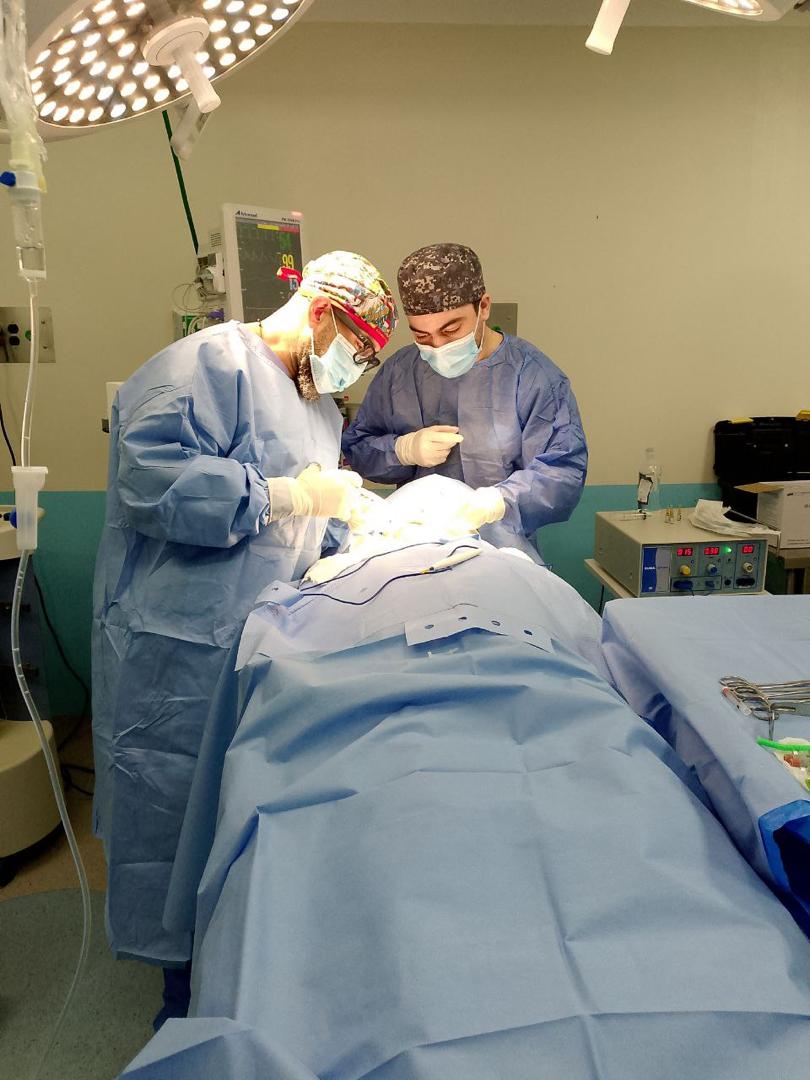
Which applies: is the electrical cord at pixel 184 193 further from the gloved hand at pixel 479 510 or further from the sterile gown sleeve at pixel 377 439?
the gloved hand at pixel 479 510

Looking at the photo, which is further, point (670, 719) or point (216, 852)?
point (670, 719)

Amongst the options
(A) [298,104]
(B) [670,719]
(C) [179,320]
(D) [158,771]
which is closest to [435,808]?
(B) [670,719]

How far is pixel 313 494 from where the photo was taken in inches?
64.7

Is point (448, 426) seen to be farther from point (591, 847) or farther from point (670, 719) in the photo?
point (591, 847)

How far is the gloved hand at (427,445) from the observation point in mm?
2148

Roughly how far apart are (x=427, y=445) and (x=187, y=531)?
84cm

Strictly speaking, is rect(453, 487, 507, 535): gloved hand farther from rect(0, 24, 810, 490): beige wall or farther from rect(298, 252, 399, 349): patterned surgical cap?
rect(0, 24, 810, 490): beige wall

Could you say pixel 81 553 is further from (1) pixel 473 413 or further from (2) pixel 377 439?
(1) pixel 473 413

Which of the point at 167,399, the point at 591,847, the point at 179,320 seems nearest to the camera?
the point at 591,847

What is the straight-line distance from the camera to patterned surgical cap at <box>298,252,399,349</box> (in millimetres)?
1693

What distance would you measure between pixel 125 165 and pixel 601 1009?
10.2 ft

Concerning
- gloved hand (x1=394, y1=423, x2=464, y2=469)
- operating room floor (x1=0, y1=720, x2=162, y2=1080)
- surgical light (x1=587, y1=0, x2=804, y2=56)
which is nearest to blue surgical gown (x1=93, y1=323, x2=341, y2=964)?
operating room floor (x1=0, y1=720, x2=162, y2=1080)

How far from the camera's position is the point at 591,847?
0.74 m

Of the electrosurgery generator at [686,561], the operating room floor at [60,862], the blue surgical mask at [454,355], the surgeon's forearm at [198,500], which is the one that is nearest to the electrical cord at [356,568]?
the surgeon's forearm at [198,500]
